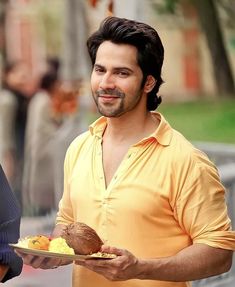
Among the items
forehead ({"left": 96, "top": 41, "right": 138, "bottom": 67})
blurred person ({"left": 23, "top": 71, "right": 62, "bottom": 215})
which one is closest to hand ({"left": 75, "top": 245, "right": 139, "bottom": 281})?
forehead ({"left": 96, "top": 41, "right": 138, "bottom": 67})

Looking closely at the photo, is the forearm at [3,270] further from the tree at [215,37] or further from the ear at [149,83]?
the tree at [215,37]

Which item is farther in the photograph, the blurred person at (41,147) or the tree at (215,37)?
the blurred person at (41,147)

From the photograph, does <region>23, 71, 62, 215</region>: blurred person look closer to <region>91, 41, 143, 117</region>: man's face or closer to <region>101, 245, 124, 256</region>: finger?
<region>91, 41, 143, 117</region>: man's face

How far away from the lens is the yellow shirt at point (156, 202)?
7.94ft

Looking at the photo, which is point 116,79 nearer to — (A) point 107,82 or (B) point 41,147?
(A) point 107,82

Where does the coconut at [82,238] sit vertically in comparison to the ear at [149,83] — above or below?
below

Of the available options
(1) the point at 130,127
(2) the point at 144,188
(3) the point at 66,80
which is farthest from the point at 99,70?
(3) the point at 66,80

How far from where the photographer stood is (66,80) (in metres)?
6.21

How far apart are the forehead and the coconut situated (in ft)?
1.41

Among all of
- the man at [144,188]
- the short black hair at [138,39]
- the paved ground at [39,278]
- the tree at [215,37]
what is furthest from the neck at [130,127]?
the tree at [215,37]

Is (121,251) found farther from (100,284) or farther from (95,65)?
(95,65)

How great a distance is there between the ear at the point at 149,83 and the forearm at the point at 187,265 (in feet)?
1.43

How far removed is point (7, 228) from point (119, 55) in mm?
560

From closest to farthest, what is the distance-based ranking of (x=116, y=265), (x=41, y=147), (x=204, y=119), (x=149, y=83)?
(x=116, y=265) < (x=149, y=83) < (x=204, y=119) < (x=41, y=147)
